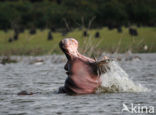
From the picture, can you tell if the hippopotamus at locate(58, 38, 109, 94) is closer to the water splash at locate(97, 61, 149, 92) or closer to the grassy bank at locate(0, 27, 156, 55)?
the water splash at locate(97, 61, 149, 92)

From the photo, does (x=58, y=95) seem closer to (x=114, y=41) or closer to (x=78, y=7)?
(x=114, y=41)

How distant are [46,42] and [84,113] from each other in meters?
28.4

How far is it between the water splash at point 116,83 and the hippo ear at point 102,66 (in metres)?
0.27

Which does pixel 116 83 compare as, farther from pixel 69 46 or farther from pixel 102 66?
pixel 69 46

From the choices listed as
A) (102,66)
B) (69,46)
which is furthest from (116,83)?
(69,46)

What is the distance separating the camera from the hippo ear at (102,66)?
400 inches

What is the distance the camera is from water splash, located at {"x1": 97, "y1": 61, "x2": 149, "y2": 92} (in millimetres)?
10836

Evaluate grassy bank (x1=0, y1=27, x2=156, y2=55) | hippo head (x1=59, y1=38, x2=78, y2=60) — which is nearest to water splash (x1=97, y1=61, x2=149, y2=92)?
hippo head (x1=59, y1=38, x2=78, y2=60)

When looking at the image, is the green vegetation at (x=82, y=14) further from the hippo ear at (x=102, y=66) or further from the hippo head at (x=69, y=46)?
the hippo ear at (x=102, y=66)

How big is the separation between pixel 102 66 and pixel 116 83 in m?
0.95

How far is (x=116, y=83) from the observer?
36.6ft

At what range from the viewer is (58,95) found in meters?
10.8

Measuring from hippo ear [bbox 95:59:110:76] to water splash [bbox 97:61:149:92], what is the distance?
0.27 metres

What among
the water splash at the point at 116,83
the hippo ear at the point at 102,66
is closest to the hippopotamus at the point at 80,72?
the hippo ear at the point at 102,66
